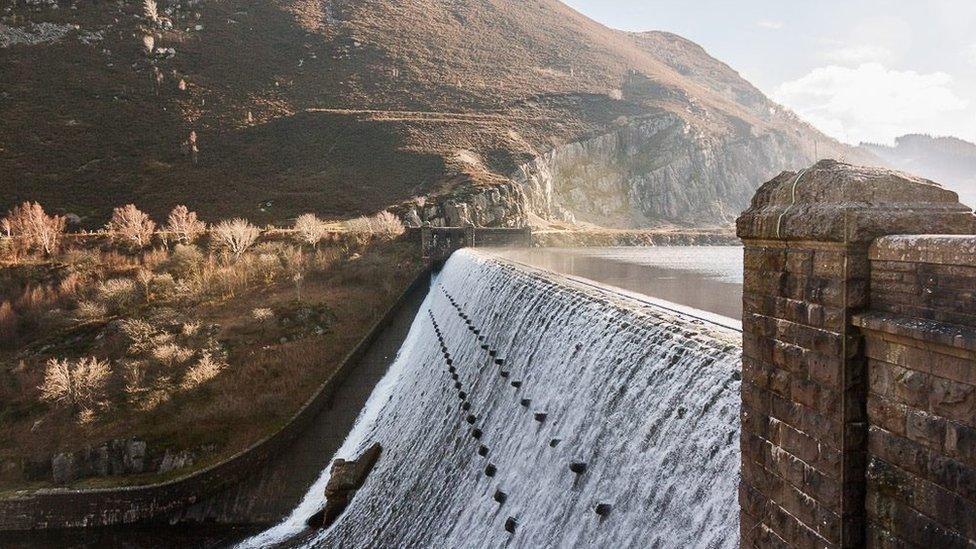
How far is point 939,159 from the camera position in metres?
152

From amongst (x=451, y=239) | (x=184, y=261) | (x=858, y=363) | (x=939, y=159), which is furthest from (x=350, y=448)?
(x=939, y=159)

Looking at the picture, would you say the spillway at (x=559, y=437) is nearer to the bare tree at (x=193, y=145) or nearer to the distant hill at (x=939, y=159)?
the bare tree at (x=193, y=145)

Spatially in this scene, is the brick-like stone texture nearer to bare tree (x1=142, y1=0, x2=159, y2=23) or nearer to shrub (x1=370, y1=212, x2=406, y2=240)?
shrub (x1=370, y1=212, x2=406, y2=240)

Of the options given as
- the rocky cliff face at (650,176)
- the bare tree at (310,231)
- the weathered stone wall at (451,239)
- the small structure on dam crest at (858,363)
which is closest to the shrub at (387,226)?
the weathered stone wall at (451,239)

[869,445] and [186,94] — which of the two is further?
[186,94]

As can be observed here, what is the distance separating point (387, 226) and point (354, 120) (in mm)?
35623

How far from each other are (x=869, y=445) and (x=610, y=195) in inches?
3666

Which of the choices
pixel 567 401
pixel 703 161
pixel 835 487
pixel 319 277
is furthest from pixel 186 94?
pixel 835 487

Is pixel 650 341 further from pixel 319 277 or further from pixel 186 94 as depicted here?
pixel 186 94

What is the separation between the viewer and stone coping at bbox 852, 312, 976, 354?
3.42 m

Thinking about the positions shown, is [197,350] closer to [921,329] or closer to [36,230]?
[36,230]

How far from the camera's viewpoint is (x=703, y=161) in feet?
337

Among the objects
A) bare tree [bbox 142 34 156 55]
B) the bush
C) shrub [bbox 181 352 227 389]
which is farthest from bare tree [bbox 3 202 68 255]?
bare tree [bbox 142 34 156 55]

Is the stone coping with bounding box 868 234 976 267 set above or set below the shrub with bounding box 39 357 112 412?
above
